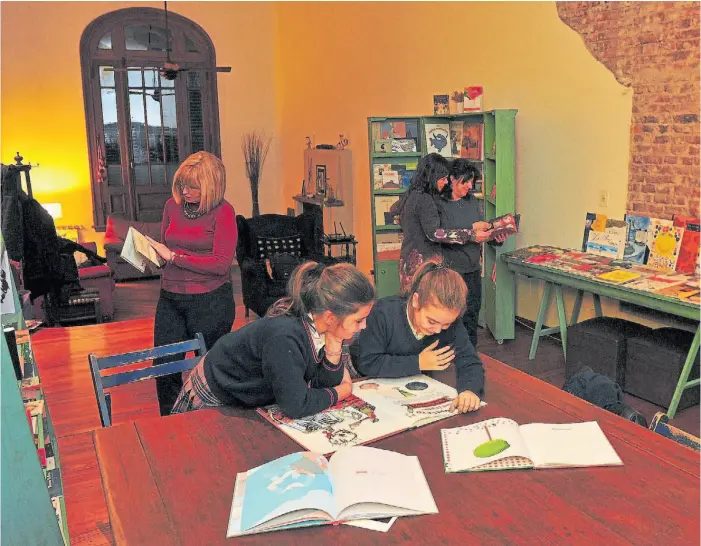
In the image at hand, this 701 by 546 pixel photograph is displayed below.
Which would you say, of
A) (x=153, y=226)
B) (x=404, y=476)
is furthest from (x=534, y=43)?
(x=153, y=226)

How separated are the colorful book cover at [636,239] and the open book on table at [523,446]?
10.0 ft

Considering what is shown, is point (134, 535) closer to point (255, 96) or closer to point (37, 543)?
point (37, 543)

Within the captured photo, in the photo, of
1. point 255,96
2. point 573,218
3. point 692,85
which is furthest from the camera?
point 255,96

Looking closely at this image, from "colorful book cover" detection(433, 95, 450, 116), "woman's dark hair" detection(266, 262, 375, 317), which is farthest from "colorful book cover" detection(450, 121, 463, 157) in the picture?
"woman's dark hair" detection(266, 262, 375, 317)

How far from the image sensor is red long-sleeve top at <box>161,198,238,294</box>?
333 cm

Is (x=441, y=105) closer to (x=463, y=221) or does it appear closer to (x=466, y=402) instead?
(x=463, y=221)

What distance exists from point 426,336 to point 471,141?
3634mm

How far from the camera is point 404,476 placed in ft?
6.04

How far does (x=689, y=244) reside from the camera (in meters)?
4.51

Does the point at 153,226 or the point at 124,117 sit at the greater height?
the point at 124,117

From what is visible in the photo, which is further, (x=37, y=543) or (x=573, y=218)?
(x=573, y=218)

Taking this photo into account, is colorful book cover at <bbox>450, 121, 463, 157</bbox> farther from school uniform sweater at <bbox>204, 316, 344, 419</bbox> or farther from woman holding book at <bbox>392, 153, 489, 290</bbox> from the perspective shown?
school uniform sweater at <bbox>204, 316, 344, 419</bbox>

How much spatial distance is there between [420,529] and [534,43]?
4858mm

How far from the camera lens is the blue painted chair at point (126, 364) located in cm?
253
